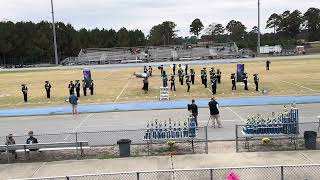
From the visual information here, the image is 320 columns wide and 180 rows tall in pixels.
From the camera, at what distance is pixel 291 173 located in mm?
12805

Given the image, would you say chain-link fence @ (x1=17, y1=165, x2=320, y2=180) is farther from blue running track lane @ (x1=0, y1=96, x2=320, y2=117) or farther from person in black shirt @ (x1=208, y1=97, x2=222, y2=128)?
blue running track lane @ (x1=0, y1=96, x2=320, y2=117)

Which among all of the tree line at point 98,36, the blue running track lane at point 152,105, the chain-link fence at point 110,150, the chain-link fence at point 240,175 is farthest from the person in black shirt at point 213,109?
the tree line at point 98,36

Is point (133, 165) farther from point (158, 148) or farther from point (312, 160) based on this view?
point (312, 160)

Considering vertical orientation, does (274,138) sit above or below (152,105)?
above

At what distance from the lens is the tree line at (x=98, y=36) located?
100562mm

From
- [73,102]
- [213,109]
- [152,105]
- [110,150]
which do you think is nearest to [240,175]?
[110,150]

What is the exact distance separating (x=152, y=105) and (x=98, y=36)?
92.3 meters

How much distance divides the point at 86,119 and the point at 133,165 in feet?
32.6

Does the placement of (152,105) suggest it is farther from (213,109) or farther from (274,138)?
(274,138)

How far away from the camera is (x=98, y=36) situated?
118 m

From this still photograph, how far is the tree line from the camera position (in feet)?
330

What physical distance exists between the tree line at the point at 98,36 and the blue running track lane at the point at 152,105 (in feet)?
243

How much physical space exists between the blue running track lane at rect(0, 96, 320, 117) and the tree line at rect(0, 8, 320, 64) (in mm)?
73922

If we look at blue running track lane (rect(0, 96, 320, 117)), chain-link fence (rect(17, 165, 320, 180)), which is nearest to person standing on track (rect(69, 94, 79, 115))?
blue running track lane (rect(0, 96, 320, 117))
